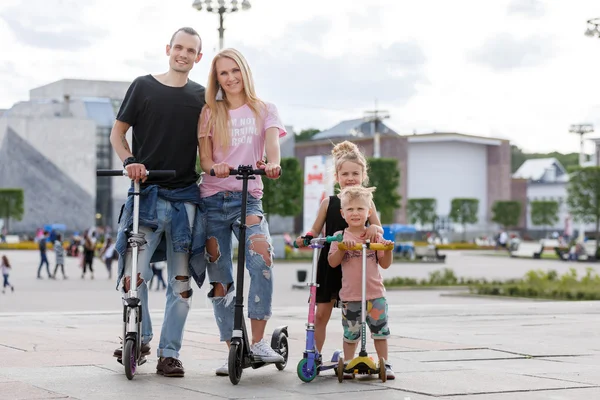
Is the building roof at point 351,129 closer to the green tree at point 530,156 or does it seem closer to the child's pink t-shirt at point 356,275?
the green tree at point 530,156

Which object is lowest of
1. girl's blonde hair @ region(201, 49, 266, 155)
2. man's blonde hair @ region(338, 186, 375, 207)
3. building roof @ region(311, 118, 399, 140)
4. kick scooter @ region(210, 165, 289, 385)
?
kick scooter @ region(210, 165, 289, 385)

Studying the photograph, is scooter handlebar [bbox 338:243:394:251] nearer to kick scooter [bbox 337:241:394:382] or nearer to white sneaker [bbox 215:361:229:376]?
kick scooter [bbox 337:241:394:382]

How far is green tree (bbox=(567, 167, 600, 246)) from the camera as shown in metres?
55.7

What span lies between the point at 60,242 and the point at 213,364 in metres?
28.6

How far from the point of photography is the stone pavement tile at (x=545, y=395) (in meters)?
5.14

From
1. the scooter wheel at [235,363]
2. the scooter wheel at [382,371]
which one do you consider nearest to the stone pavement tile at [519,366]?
the scooter wheel at [382,371]

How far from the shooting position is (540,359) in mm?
7027

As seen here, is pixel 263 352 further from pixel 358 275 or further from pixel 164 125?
pixel 164 125

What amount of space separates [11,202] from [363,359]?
243ft

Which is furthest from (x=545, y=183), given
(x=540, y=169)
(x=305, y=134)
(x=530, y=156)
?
(x=305, y=134)

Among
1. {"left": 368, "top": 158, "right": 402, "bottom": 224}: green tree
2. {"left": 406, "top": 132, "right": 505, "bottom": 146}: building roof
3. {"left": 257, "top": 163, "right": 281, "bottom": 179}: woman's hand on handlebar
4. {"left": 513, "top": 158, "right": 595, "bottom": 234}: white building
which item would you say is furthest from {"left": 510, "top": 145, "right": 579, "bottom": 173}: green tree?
{"left": 257, "top": 163, "right": 281, "bottom": 179}: woman's hand on handlebar

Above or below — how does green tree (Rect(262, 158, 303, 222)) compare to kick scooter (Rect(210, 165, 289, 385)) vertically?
above

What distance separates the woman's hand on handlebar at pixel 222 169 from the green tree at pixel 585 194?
2071 inches

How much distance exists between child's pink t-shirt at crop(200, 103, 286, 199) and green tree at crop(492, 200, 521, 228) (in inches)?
3687
